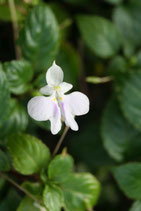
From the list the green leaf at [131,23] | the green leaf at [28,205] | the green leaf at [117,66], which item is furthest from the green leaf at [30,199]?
the green leaf at [131,23]

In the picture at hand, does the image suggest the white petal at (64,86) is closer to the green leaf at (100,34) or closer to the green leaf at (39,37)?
the green leaf at (39,37)

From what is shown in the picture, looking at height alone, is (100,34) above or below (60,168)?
above

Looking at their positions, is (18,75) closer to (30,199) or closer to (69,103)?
(69,103)

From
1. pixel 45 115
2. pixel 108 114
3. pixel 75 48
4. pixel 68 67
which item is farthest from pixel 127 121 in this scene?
pixel 45 115

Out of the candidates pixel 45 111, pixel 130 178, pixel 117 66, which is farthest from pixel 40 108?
pixel 117 66

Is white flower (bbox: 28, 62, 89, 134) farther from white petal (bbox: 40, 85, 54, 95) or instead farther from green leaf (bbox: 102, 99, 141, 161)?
green leaf (bbox: 102, 99, 141, 161)

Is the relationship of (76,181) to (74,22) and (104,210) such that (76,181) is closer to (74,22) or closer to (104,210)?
(104,210)

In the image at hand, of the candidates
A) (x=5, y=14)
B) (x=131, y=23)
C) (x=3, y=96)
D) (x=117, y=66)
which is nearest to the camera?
(x=3, y=96)
